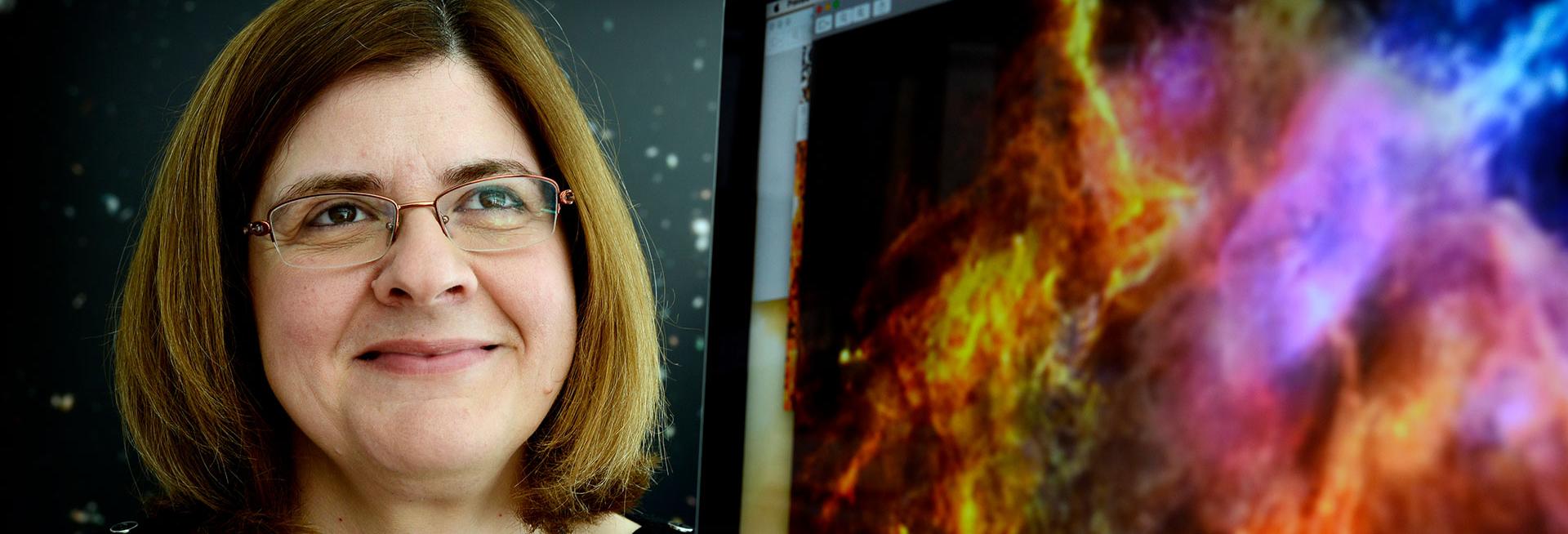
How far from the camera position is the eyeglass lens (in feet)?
2.08

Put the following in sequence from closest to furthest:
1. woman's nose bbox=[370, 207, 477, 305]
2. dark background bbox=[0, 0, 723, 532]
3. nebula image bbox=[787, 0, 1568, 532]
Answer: nebula image bbox=[787, 0, 1568, 532], woman's nose bbox=[370, 207, 477, 305], dark background bbox=[0, 0, 723, 532]

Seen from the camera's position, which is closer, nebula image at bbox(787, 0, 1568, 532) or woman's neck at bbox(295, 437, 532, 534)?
nebula image at bbox(787, 0, 1568, 532)

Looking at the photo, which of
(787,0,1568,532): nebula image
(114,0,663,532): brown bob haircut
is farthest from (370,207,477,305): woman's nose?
(787,0,1568,532): nebula image

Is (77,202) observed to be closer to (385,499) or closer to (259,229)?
(259,229)

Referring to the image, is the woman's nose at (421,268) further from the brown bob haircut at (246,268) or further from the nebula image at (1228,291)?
the nebula image at (1228,291)

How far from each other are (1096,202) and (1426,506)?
0.16 m

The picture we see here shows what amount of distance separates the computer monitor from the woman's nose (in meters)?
0.18

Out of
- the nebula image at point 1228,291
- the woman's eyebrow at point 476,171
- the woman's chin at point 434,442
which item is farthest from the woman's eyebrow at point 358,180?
the nebula image at point 1228,291

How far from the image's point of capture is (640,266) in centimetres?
83

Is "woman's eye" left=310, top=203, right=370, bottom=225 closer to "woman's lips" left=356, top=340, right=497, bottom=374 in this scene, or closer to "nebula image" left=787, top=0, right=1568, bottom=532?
"woman's lips" left=356, top=340, right=497, bottom=374

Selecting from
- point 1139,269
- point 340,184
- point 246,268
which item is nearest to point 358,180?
point 340,184

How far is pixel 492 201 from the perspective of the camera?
67 centimetres

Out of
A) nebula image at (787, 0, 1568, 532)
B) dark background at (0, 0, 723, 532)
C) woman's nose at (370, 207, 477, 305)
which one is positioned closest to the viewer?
nebula image at (787, 0, 1568, 532)

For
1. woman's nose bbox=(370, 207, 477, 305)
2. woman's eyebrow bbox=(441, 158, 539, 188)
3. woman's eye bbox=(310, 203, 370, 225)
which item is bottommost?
woman's nose bbox=(370, 207, 477, 305)
